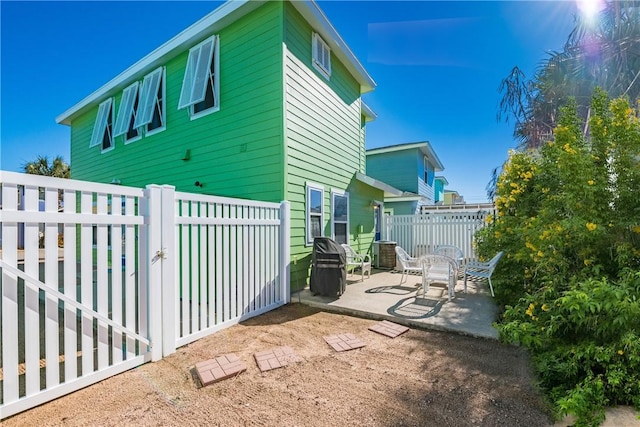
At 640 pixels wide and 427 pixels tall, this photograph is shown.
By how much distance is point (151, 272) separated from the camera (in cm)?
296

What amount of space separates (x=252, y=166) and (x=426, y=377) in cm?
494

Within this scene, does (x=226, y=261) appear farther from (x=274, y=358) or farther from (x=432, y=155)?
(x=432, y=155)

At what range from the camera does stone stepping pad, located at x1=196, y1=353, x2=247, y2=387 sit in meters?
2.59

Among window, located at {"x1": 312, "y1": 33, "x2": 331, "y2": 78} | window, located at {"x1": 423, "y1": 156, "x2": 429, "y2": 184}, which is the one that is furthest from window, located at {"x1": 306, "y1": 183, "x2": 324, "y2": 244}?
window, located at {"x1": 423, "y1": 156, "x2": 429, "y2": 184}

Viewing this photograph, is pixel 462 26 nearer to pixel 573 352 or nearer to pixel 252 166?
pixel 252 166

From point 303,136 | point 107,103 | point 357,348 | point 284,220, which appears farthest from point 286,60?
point 107,103

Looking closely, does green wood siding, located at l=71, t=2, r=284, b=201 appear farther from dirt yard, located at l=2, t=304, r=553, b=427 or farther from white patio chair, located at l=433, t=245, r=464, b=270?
white patio chair, located at l=433, t=245, r=464, b=270

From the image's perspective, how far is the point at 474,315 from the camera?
4230 millimetres

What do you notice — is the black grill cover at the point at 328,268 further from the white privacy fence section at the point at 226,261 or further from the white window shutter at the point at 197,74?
A: the white window shutter at the point at 197,74

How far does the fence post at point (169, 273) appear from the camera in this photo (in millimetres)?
3094

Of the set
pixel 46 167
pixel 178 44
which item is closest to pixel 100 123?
pixel 178 44

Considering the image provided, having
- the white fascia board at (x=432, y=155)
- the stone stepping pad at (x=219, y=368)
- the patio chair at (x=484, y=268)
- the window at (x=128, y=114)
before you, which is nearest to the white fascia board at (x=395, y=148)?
the white fascia board at (x=432, y=155)

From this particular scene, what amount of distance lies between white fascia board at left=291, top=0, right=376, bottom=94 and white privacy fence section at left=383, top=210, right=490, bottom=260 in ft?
16.0

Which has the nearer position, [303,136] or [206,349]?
[206,349]
